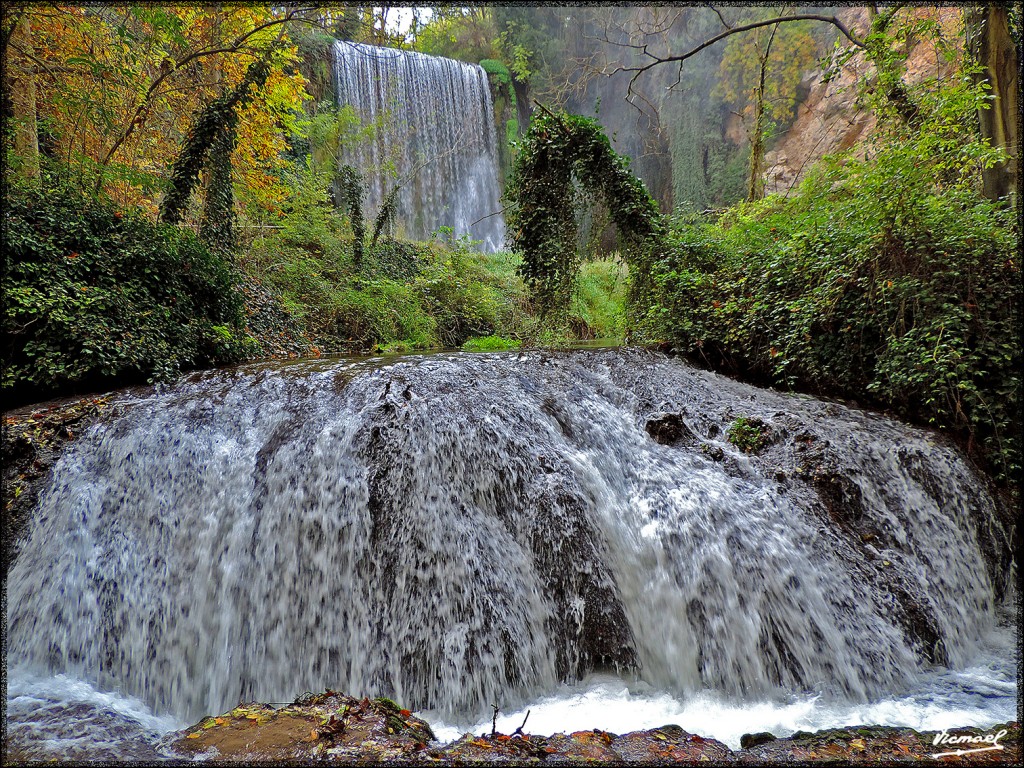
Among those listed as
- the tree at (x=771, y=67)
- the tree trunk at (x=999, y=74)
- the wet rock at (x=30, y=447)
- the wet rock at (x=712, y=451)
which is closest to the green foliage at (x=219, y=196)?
the wet rock at (x=30, y=447)

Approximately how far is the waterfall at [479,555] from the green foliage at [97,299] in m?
0.86

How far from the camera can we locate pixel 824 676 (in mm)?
2898

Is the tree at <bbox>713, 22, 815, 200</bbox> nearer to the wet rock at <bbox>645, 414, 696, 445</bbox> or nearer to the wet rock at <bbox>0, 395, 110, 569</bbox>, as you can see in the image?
the wet rock at <bbox>645, 414, 696, 445</bbox>

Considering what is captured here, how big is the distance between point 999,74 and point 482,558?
8.38m

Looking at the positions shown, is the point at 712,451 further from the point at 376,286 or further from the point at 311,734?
the point at 376,286

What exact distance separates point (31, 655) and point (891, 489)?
6057 millimetres

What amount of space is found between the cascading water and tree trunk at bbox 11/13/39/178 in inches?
194

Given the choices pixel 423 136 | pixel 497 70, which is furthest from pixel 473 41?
pixel 423 136

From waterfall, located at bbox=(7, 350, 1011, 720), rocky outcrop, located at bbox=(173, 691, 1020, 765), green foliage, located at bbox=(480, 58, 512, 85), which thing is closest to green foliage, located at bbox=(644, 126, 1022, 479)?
waterfall, located at bbox=(7, 350, 1011, 720)

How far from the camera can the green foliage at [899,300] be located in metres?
4.16

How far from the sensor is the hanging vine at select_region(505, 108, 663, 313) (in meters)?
6.89

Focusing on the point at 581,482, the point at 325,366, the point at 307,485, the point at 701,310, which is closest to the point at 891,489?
the point at 581,482

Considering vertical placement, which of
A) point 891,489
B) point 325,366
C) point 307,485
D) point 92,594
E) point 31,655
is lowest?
point 31,655

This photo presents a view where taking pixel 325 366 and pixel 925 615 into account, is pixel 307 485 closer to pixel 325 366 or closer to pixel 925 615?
pixel 325 366
